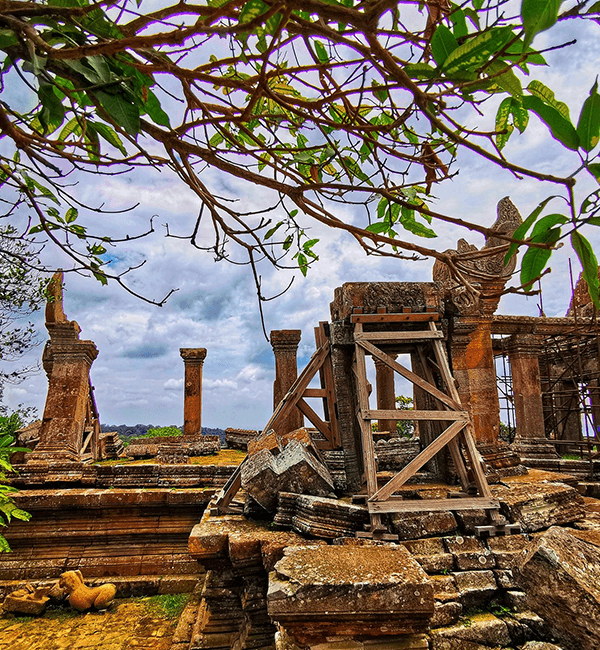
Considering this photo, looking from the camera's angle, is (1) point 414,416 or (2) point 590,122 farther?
(1) point 414,416

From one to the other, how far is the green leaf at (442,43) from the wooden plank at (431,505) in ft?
13.4

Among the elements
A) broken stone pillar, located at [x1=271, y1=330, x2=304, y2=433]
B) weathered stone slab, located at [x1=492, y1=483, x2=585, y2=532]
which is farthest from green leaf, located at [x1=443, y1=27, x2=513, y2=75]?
broken stone pillar, located at [x1=271, y1=330, x2=304, y2=433]

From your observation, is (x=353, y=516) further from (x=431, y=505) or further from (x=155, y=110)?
(x=155, y=110)

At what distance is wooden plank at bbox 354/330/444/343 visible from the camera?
525cm

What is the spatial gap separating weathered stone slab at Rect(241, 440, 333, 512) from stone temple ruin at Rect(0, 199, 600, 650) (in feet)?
0.07

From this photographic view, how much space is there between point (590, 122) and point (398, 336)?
4.51m

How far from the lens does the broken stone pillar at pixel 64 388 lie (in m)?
8.62

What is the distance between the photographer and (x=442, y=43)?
0.95 metres

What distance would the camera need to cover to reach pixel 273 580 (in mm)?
2930

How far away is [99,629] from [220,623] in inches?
78.6

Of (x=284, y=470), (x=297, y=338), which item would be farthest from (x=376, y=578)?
(x=297, y=338)

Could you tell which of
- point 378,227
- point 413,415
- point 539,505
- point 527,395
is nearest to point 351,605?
point 378,227

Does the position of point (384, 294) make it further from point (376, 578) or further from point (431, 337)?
point (376, 578)

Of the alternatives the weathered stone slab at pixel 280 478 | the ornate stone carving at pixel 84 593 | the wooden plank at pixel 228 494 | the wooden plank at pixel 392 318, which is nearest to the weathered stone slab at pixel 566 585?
the weathered stone slab at pixel 280 478
